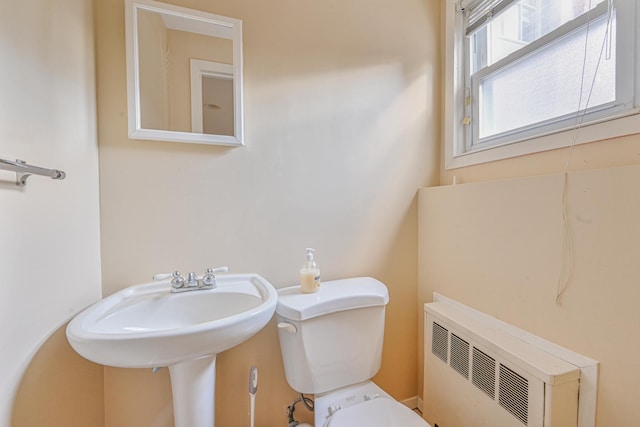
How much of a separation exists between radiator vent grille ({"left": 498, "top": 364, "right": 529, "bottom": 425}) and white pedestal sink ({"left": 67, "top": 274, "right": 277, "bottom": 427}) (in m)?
0.75

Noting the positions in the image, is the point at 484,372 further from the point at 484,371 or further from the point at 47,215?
the point at 47,215

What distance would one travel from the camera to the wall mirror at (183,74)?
950mm

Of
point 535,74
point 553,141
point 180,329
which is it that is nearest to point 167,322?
point 180,329

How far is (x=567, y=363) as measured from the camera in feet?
2.54

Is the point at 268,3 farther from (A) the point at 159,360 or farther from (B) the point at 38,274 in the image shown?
(A) the point at 159,360

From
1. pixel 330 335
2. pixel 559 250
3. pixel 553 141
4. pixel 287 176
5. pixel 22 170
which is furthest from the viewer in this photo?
pixel 287 176

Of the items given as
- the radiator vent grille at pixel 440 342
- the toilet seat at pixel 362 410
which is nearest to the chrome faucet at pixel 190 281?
the toilet seat at pixel 362 410

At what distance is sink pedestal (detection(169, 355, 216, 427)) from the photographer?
860 mm


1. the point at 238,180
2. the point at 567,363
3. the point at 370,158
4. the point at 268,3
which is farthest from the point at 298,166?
the point at 567,363

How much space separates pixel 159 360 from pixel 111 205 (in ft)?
2.02

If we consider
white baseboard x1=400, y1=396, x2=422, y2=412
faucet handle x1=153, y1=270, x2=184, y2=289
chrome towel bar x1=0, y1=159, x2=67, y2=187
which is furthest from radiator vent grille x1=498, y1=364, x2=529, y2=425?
chrome towel bar x1=0, y1=159, x2=67, y2=187

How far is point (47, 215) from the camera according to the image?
0.71m

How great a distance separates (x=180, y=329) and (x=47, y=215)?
0.49 m

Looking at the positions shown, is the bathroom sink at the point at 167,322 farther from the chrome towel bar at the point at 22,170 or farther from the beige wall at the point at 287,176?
the chrome towel bar at the point at 22,170
